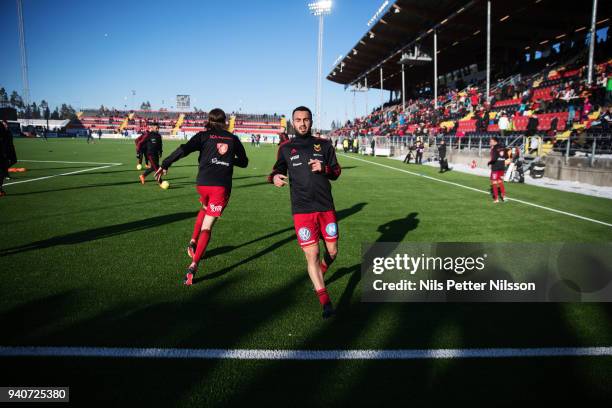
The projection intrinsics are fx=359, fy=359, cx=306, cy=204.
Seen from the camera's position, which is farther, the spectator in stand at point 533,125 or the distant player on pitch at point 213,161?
the spectator in stand at point 533,125

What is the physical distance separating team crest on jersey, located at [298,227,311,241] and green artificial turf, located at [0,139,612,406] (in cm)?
77

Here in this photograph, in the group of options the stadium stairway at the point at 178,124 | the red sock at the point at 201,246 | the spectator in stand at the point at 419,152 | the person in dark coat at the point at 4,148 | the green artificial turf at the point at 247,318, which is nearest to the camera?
the green artificial turf at the point at 247,318

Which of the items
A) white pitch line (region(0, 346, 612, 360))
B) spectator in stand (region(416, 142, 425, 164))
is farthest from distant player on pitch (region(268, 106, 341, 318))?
spectator in stand (region(416, 142, 425, 164))

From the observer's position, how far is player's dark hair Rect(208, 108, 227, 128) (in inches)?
184

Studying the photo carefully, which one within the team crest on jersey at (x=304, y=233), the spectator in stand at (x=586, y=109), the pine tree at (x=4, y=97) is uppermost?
the pine tree at (x=4, y=97)

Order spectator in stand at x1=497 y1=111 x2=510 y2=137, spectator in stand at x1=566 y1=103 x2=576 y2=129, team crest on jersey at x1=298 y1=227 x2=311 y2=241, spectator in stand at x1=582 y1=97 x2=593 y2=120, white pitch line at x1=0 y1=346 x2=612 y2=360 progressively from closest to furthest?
white pitch line at x1=0 y1=346 x2=612 y2=360, team crest on jersey at x1=298 y1=227 x2=311 y2=241, spectator in stand at x1=582 y1=97 x2=593 y2=120, spectator in stand at x1=566 y1=103 x2=576 y2=129, spectator in stand at x1=497 y1=111 x2=510 y2=137

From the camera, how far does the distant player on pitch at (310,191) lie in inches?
142

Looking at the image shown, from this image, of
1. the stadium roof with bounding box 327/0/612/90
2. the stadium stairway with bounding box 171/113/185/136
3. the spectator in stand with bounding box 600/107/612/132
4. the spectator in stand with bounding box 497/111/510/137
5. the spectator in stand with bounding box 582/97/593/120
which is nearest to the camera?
the spectator in stand with bounding box 600/107/612/132

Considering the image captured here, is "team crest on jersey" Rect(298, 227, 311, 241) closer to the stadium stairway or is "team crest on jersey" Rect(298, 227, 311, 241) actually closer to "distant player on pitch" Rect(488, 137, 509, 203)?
"distant player on pitch" Rect(488, 137, 509, 203)

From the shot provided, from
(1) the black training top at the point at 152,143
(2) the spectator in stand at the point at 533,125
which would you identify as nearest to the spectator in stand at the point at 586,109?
(2) the spectator in stand at the point at 533,125

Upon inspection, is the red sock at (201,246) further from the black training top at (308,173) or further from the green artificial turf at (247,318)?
the black training top at (308,173)

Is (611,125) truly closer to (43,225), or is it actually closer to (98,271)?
(98,271)

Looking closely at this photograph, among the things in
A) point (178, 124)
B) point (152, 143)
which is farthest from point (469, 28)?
point (178, 124)

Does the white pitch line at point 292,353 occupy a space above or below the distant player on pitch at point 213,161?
below
